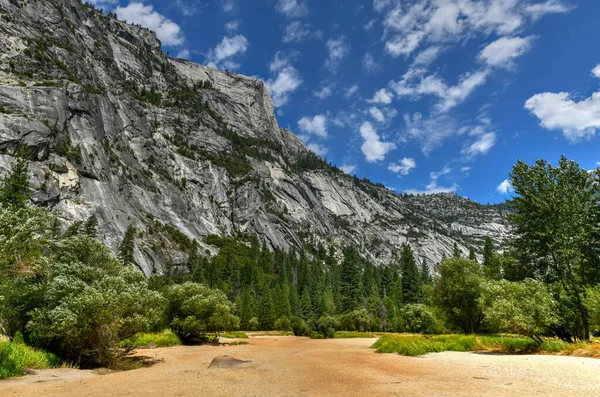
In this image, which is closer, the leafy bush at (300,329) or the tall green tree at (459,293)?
the tall green tree at (459,293)

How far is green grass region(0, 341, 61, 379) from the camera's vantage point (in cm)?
1653

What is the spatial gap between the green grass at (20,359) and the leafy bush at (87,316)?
2.96ft

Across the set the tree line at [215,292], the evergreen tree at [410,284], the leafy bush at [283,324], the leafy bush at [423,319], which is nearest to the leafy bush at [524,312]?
the tree line at [215,292]

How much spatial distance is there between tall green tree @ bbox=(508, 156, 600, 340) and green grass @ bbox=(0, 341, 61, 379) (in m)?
37.3

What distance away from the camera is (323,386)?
14.5m

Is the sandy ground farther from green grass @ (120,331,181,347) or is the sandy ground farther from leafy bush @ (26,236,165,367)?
green grass @ (120,331,181,347)

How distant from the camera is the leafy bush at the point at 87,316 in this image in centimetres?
1992

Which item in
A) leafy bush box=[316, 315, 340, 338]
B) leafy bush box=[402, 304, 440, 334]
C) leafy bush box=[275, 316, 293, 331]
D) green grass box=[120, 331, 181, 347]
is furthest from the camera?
leafy bush box=[275, 316, 293, 331]

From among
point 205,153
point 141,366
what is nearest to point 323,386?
point 141,366

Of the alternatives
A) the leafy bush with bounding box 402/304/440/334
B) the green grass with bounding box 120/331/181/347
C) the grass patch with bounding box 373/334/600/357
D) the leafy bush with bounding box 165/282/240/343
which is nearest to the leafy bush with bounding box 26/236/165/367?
the green grass with bounding box 120/331/181/347

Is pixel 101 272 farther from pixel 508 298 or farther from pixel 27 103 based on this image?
pixel 27 103

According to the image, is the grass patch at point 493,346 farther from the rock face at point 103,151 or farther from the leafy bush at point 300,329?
the leafy bush at point 300,329

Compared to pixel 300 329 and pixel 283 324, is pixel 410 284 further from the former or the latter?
pixel 283 324

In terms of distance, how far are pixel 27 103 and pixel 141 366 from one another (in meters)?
113
